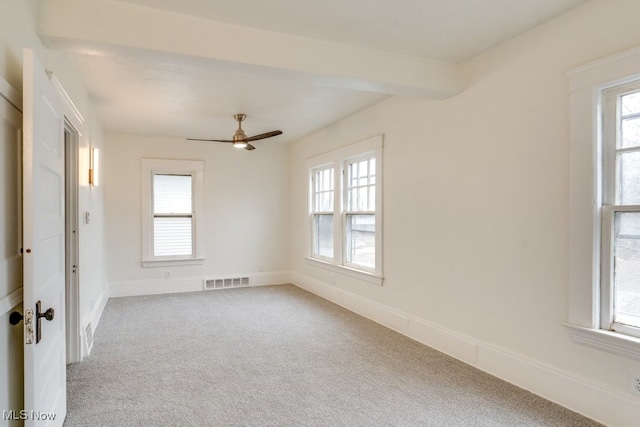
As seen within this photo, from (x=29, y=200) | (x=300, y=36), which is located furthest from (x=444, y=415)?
(x=300, y=36)

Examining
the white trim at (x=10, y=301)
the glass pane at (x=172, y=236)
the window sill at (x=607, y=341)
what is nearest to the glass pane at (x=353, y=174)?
the glass pane at (x=172, y=236)

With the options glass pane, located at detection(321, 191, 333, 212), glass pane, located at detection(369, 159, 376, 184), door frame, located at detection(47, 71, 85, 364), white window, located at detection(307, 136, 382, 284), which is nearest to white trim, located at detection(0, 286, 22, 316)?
door frame, located at detection(47, 71, 85, 364)

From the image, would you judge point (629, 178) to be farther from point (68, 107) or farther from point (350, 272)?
point (68, 107)

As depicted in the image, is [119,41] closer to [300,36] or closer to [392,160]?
[300,36]

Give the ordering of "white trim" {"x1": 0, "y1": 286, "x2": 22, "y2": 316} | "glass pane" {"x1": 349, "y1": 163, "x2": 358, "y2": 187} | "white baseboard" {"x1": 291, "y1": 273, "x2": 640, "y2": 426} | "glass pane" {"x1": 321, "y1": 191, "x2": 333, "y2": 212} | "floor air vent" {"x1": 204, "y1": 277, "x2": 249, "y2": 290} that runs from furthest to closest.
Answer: "floor air vent" {"x1": 204, "y1": 277, "x2": 249, "y2": 290}
"glass pane" {"x1": 321, "y1": 191, "x2": 333, "y2": 212}
"glass pane" {"x1": 349, "y1": 163, "x2": 358, "y2": 187}
"white baseboard" {"x1": 291, "y1": 273, "x2": 640, "y2": 426}
"white trim" {"x1": 0, "y1": 286, "x2": 22, "y2": 316}

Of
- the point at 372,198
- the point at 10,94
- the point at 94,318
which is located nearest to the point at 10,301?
the point at 10,94

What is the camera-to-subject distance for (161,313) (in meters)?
5.01

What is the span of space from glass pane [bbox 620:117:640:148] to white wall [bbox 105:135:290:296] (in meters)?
5.47

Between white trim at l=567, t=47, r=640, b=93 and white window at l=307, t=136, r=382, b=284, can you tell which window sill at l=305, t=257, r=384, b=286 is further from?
white trim at l=567, t=47, r=640, b=93

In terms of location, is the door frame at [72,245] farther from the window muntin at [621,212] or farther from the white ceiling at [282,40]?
the window muntin at [621,212]

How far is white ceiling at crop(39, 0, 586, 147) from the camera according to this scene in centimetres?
237

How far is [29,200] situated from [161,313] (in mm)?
3730

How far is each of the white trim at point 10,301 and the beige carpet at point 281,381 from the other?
1.06 meters

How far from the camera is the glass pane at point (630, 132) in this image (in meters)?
2.23
